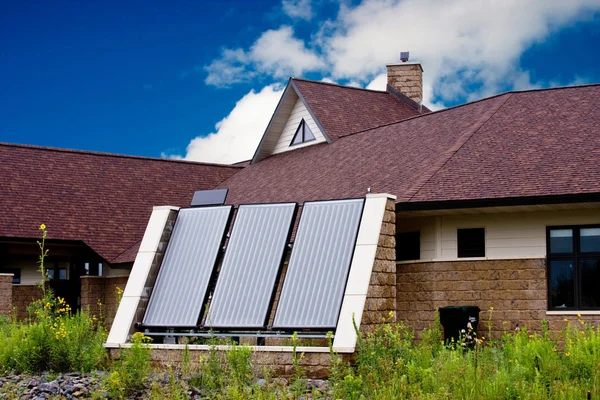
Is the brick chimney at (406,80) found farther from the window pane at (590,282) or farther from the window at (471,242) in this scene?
the window pane at (590,282)

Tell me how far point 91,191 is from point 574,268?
19.8 metres

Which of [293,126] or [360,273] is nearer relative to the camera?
[360,273]

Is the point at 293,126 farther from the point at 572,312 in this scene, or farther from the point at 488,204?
the point at 572,312

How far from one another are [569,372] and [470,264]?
7.09 metres

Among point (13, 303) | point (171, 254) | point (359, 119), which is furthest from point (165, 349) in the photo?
point (359, 119)

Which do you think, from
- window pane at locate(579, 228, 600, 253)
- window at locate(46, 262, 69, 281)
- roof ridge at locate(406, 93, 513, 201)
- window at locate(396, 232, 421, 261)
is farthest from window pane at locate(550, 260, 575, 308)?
window at locate(46, 262, 69, 281)

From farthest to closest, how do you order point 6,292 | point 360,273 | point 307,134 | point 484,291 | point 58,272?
1. point 307,134
2. point 58,272
3. point 6,292
4. point 484,291
5. point 360,273

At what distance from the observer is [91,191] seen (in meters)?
32.6

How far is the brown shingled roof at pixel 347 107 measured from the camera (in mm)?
29875

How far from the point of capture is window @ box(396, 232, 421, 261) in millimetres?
19234

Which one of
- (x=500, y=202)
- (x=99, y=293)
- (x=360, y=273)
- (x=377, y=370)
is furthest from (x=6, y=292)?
(x=377, y=370)

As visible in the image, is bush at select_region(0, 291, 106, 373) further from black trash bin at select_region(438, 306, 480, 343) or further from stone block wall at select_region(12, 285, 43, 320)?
stone block wall at select_region(12, 285, 43, 320)

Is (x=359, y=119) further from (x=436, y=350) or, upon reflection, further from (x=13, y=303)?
(x=436, y=350)

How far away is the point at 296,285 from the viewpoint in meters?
14.1
